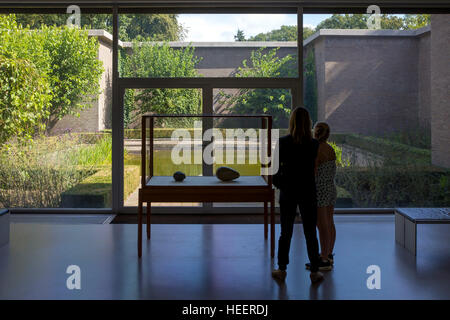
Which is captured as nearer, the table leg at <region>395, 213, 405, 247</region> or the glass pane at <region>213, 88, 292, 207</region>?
the table leg at <region>395, 213, 405, 247</region>

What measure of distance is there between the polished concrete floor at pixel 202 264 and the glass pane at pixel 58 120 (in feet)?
3.88

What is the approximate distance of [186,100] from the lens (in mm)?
7418

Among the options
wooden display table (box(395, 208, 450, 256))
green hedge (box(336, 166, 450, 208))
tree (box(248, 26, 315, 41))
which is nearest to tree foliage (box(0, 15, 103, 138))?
tree (box(248, 26, 315, 41))

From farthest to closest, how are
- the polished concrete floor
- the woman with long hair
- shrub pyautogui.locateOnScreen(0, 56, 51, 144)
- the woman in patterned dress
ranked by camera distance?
1. shrub pyautogui.locateOnScreen(0, 56, 51, 144)
2. the woman in patterned dress
3. the woman with long hair
4. the polished concrete floor

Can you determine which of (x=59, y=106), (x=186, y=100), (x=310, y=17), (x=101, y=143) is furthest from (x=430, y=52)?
(x=59, y=106)

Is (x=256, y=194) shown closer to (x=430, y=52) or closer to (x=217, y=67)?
(x=217, y=67)

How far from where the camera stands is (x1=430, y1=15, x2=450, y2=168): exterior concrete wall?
23.9 feet

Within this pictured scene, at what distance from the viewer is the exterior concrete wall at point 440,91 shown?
7.28 m

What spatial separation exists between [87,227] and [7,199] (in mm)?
1945

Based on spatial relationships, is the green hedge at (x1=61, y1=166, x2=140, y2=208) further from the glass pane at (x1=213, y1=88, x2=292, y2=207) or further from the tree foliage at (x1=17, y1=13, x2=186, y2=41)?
the tree foliage at (x1=17, y1=13, x2=186, y2=41)

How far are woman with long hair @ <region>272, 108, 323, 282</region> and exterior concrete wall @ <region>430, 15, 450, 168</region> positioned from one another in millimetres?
4133

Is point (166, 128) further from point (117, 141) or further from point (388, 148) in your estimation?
point (388, 148)

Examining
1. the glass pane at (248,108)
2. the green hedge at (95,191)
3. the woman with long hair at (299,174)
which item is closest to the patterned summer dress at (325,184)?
the woman with long hair at (299,174)

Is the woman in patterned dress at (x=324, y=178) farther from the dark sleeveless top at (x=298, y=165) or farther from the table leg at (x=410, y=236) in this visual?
the table leg at (x=410, y=236)
